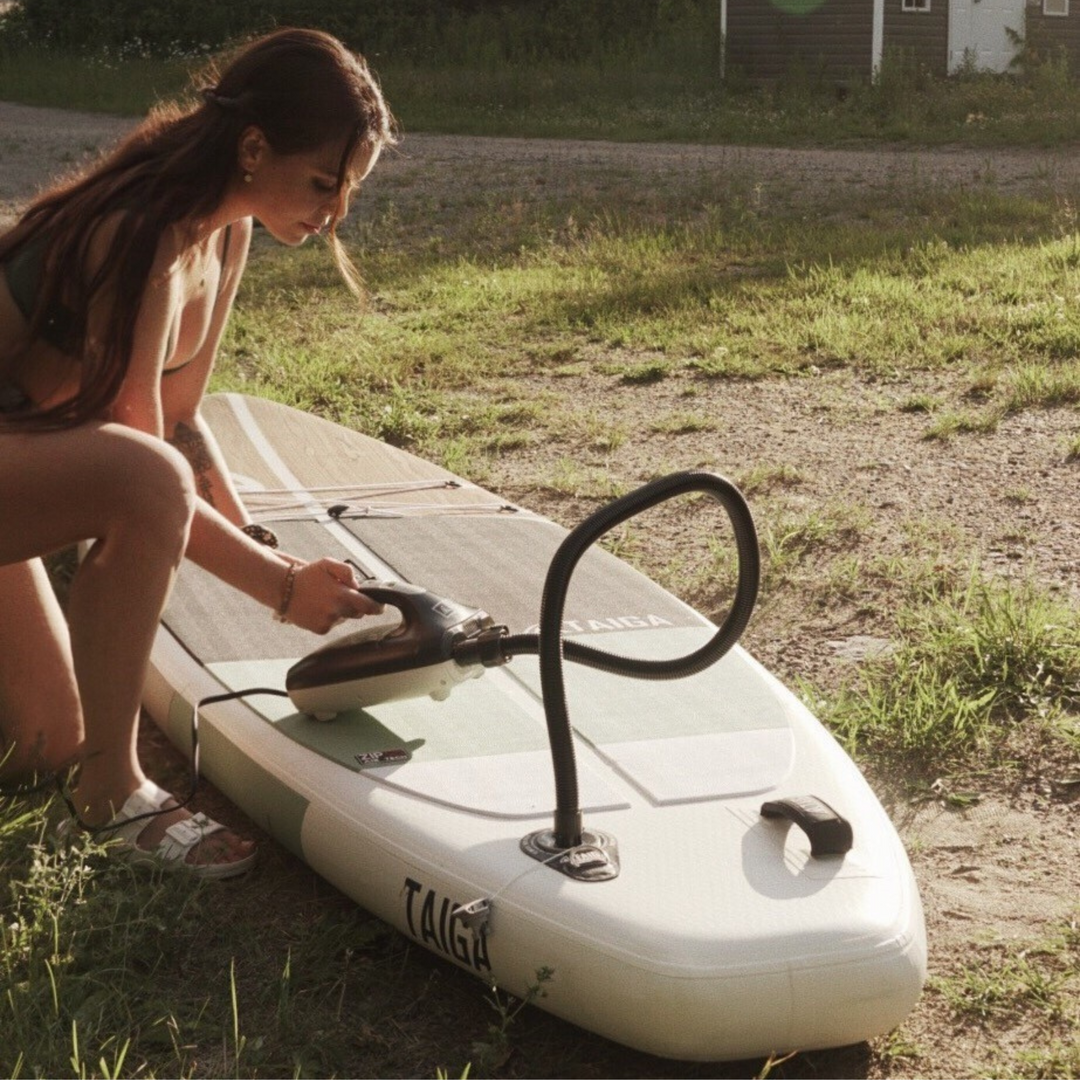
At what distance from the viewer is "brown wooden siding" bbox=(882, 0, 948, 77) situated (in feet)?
57.8

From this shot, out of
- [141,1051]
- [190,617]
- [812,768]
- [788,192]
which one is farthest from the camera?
[788,192]

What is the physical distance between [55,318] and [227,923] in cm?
99

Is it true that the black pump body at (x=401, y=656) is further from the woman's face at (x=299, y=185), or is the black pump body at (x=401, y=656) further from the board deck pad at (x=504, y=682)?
the woman's face at (x=299, y=185)

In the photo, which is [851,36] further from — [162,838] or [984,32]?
[162,838]

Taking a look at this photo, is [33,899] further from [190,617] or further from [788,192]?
[788,192]

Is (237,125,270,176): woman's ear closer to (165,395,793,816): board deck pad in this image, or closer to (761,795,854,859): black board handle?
(165,395,793,816): board deck pad

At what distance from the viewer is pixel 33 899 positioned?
2.32m

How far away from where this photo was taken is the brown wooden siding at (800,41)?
17.5 m

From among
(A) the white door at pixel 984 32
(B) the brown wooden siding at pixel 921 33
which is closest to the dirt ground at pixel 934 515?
(B) the brown wooden siding at pixel 921 33

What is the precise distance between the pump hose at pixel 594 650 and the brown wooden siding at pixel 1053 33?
61.3 feet

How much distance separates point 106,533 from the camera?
7.71 feet

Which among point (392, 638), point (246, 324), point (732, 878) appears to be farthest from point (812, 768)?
point (246, 324)

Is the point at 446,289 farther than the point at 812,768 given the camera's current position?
Yes

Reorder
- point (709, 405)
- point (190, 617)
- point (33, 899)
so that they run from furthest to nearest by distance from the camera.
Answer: point (709, 405) < point (190, 617) < point (33, 899)
